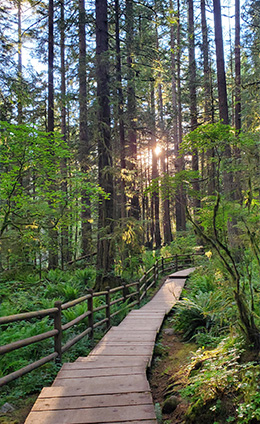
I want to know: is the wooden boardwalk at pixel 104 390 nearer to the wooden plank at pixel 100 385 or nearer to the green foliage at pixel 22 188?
the wooden plank at pixel 100 385

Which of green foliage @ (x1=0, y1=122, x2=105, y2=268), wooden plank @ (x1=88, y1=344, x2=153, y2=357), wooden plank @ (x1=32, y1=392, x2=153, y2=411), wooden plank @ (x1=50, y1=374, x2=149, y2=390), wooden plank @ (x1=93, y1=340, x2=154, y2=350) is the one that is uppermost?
green foliage @ (x1=0, y1=122, x2=105, y2=268)

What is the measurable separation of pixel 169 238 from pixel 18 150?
17932mm

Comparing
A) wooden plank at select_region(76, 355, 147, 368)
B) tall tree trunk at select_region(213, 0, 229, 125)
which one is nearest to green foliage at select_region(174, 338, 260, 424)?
wooden plank at select_region(76, 355, 147, 368)

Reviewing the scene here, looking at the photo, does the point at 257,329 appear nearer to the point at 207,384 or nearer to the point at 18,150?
the point at 207,384

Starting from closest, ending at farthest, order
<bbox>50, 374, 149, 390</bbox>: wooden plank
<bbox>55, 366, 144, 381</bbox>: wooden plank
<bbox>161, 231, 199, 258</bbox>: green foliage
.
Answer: <bbox>50, 374, 149, 390</bbox>: wooden plank
<bbox>55, 366, 144, 381</bbox>: wooden plank
<bbox>161, 231, 199, 258</bbox>: green foliage

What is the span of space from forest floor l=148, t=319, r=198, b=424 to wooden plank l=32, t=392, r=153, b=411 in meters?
0.52

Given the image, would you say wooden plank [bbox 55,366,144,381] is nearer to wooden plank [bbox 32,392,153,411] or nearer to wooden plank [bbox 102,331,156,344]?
wooden plank [bbox 32,392,153,411]

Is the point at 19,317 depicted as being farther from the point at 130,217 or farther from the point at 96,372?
the point at 130,217

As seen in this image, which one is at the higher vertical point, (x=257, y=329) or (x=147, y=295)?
(x=257, y=329)

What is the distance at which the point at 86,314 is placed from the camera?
233 inches

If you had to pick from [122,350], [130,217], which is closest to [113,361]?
[122,350]

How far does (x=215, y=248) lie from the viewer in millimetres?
3969

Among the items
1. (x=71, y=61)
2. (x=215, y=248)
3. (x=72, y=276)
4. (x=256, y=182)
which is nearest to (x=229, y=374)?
(x=215, y=248)

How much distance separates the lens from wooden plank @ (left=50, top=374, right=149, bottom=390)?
338cm
